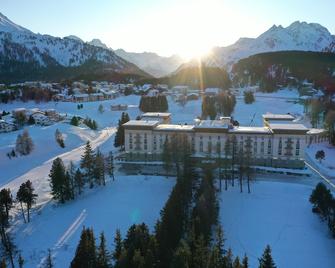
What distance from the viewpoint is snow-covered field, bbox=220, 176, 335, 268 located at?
31.7m

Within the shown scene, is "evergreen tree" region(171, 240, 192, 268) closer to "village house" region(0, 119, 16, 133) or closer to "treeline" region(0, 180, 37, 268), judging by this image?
"treeline" region(0, 180, 37, 268)

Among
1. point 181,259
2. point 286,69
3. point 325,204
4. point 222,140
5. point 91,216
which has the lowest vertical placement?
point 91,216

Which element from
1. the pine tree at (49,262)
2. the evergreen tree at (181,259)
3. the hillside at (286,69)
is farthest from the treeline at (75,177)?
the hillside at (286,69)

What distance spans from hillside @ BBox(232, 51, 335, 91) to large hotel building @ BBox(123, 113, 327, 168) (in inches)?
3012

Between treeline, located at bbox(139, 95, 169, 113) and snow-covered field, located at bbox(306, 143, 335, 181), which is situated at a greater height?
treeline, located at bbox(139, 95, 169, 113)

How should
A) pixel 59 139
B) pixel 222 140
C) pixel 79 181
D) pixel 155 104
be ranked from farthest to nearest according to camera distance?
pixel 155 104, pixel 59 139, pixel 222 140, pixel 79 181

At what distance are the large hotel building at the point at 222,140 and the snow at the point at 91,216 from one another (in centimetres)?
924

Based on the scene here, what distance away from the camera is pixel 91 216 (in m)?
39.4

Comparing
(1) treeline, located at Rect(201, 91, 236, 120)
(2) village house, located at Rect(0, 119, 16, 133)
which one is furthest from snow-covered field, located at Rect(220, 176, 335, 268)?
(2) village house, located at Rect(0, 119, 16, 133)

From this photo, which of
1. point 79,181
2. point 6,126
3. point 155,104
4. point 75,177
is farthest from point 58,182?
point 155,104

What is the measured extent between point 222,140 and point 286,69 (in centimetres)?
10988

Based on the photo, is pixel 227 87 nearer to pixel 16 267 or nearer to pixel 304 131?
pixel 304 131

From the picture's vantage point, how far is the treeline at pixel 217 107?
91.1m

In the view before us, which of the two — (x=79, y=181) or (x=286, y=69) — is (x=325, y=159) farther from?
(x=286, y=69)
